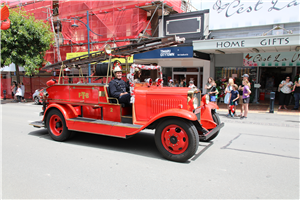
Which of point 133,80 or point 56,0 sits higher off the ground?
point 56,0

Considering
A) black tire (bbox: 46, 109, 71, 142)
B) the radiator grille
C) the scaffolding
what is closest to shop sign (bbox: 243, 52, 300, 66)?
the scaffolding

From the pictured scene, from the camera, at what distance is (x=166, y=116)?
433 cm

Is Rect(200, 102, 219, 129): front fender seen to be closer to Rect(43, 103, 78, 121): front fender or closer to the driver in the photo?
the driver

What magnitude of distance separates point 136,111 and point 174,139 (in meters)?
1.17

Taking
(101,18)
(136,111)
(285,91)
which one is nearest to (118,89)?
(136,111)

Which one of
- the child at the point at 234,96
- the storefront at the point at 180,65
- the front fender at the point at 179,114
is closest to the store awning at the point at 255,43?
the storefront at the point at 180,65

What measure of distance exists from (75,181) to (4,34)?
49.6 feet

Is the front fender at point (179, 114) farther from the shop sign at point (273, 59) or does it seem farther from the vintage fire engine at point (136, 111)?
the shop sign at point (273, 59)

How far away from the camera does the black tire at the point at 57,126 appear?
5.66 meters

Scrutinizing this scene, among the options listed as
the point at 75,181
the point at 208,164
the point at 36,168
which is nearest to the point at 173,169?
the point at 208,164

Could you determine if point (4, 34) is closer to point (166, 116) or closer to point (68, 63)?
point (68, 63)

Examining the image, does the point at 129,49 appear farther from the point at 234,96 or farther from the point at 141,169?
the point at 234,96

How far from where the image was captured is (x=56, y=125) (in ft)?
19.0

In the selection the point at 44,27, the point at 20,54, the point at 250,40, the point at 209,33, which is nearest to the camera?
the point at 250,40
